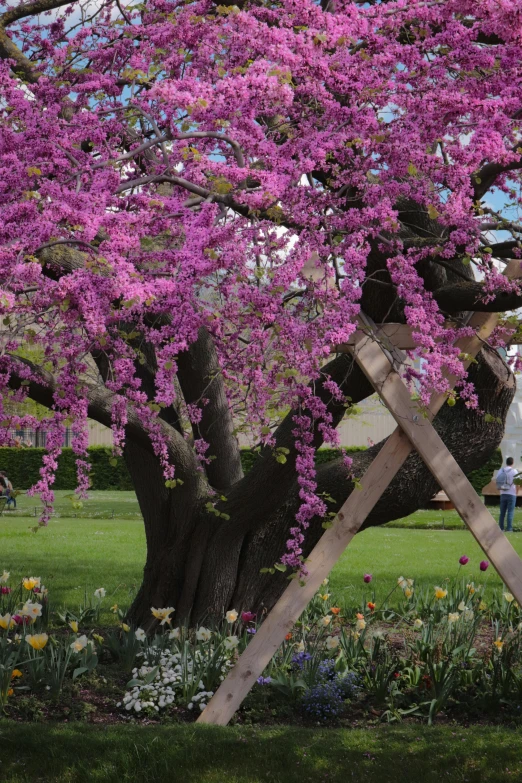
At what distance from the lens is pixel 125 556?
42.5ft

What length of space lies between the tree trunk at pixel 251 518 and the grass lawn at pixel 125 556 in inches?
47.5

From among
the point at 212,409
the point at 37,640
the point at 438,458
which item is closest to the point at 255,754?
the point at 37,640

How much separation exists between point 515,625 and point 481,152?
475 cm

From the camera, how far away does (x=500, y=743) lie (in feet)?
16.2

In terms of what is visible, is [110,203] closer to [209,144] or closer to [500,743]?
[209,144]

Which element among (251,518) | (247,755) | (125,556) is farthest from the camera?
(125,556)

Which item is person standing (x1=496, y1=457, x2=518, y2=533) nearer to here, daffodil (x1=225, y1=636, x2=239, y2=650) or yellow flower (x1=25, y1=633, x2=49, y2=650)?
daffodil (x1=225, y1=636, x2=239, y2=650)

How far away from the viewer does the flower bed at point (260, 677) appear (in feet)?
18.0

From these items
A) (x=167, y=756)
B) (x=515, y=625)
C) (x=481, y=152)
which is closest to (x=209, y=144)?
(x=481, y=152)

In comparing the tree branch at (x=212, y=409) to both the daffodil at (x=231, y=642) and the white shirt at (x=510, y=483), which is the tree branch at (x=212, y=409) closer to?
the daffodil at (x=231, y=642)

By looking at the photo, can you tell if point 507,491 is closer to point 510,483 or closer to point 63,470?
point 510,483

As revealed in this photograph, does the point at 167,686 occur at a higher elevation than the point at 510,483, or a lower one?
higher

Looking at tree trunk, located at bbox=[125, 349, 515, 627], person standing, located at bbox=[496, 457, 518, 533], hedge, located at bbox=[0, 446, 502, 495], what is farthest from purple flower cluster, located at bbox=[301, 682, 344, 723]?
hedge, located at bbox=[0, 446, 502, 495]

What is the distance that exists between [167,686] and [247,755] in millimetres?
1162
